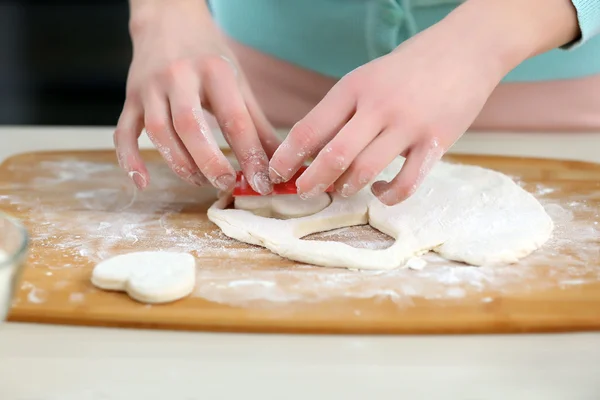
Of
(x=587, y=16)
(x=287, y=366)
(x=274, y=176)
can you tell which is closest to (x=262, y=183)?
(x=274, y=176)

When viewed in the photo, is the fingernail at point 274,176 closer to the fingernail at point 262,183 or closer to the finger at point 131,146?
the fingernail at point 262,183

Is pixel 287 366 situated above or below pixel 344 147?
below

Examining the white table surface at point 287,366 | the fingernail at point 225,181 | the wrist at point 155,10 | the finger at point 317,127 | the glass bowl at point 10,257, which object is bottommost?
the white table surface at point 287,366

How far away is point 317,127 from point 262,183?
0.38 ft

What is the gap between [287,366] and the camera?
65 cm

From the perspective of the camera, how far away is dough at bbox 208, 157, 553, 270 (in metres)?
0.80

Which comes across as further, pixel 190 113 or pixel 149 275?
pixel 190 113

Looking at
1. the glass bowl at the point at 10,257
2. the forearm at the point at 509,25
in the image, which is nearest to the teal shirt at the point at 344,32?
the forearm at the point at 509,25

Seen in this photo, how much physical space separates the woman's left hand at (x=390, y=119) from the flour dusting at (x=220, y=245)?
0.33 feet

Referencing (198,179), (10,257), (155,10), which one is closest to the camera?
(10,257)

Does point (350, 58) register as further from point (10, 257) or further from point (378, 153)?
point (10, 257)

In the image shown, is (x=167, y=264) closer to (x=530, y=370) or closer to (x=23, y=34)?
(x=530, y=370)

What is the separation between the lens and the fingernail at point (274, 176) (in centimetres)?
85

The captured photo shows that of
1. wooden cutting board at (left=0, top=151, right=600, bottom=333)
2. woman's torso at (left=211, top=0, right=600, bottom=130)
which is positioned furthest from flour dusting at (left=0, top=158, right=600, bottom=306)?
woman's torso at (left=211, top=0, right=600, bottom=130)
